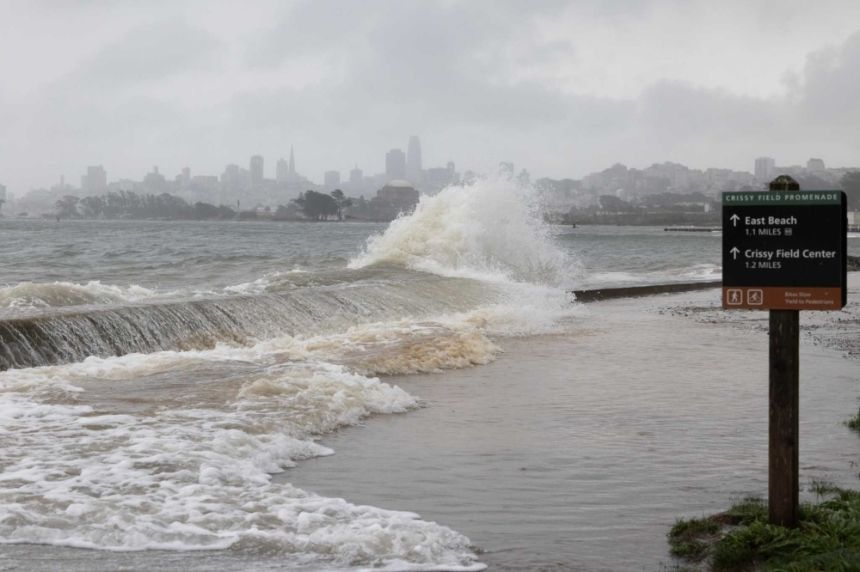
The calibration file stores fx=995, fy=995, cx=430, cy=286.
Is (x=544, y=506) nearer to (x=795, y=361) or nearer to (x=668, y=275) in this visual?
(x=795, y=361)

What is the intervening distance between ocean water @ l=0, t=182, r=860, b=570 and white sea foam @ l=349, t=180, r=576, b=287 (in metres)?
12.6

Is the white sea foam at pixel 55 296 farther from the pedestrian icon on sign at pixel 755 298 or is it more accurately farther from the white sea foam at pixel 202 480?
the pedestrian icon on sign at pixel 755 298

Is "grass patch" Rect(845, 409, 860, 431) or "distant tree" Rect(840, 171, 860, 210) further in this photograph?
"distant tree" Rect(840, 171, 860, 210)

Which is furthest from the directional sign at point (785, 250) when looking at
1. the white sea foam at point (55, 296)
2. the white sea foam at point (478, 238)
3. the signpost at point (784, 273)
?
the white sea foam at point (478, 238)

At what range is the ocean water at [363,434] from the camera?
6168 mm

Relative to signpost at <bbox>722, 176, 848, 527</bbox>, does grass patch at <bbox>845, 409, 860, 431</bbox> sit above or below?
below

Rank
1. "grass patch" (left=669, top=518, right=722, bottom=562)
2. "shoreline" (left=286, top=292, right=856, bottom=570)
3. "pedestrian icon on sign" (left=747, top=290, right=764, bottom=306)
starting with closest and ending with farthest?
"grass patch" (left=669, top=518, right=722, bottom=562) < "pedestrian icon on sign" (left=747, top=290, right=764, bottom=306) < "shoreline" (left=286, top=292, right=856, bottom=570)

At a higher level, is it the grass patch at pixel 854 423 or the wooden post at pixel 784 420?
the wooden post at pixel 784 420

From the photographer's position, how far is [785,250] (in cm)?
605

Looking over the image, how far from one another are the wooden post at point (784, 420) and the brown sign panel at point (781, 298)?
84 mm

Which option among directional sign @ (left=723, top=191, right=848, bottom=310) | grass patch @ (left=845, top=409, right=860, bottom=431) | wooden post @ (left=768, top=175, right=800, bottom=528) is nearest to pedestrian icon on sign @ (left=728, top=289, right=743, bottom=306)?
directional sign @ (left=723, top=191, right=848, bottom=310)

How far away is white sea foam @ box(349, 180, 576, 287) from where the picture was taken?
33906mm

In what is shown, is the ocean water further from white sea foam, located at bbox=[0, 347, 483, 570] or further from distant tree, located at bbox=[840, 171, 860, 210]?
distant tree, located at bbox=[840, 171, 860, 210]

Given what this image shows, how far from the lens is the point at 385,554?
234 inches
